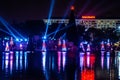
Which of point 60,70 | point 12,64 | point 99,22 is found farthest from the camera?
point 99,22

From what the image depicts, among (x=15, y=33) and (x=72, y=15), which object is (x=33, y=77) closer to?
(x=72, y=15)

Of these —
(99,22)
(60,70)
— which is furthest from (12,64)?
(99,22)

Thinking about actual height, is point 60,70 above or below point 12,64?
below

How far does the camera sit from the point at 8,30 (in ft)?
341

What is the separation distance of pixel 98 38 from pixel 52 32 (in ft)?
58.7

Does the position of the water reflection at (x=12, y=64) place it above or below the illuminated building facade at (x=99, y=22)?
below

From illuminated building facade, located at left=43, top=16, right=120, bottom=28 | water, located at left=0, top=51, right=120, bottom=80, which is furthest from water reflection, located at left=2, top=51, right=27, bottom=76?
illuminated building facade, located at left=43, top=16, right=120, bottom=28

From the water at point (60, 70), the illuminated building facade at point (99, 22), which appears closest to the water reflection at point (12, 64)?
the water at point (60, 70)

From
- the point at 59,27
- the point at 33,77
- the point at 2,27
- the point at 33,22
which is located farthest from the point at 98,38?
the point at 33,77

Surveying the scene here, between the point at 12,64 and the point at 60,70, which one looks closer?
the point at 60,70

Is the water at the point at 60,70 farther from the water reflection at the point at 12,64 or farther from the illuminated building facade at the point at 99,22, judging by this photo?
the illuminated building facade at the point at 99,22

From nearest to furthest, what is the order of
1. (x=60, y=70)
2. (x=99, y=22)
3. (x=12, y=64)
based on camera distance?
(x=60, y=70) → (x=12, y=64) → (x=99, y=22)

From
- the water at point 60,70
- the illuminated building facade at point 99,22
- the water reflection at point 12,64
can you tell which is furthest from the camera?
the illuminated building facade at point 99,22

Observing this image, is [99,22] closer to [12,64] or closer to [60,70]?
[12,64]
